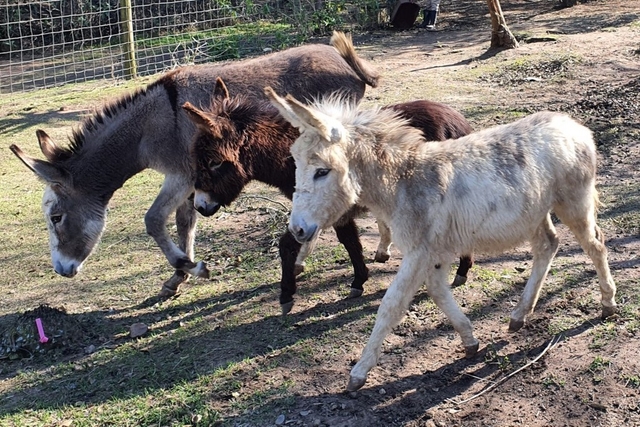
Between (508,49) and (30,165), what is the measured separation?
8.52 meters

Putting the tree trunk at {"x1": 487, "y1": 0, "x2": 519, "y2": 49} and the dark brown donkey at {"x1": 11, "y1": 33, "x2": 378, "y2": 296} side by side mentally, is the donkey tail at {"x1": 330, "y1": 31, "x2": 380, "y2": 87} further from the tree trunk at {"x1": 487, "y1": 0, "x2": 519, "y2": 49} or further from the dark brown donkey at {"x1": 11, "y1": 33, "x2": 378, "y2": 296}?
the tree trunk at {"x1": 487, "y1": 0, "x2": 519, "y2": 49}

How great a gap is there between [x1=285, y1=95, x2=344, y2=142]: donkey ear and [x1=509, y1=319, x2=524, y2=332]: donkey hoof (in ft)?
5.08

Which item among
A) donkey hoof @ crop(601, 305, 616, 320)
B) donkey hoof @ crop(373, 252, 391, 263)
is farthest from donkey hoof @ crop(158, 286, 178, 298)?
donkey hoof @ crop(601, 305, 616, 320)

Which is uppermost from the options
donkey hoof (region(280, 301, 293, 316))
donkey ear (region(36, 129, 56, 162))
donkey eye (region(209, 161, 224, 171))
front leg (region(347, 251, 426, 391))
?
donkey eye (region(209, 161, 224, 171))

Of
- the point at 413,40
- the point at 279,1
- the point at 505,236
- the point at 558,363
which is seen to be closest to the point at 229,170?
the point at 505,236

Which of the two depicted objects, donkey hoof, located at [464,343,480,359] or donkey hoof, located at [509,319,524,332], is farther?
donkey hoof, located at [509,319,524,332]

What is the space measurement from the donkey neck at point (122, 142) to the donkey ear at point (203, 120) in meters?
0.94

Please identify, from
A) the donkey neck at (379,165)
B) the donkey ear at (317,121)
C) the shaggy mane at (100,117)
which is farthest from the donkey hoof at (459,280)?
the shaggy mane at (100,117)

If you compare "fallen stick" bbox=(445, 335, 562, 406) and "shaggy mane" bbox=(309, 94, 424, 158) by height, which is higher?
"shaggy mane" bbox=(309, 94, 424, 158)

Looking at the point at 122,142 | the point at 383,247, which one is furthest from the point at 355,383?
the point at 122,142

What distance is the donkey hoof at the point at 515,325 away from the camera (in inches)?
159

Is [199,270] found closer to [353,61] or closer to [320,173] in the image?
[320,173]

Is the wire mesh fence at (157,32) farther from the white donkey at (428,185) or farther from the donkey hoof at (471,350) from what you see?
the donkey hoof at (471,350)

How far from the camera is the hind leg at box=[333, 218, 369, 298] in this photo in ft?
15.1
